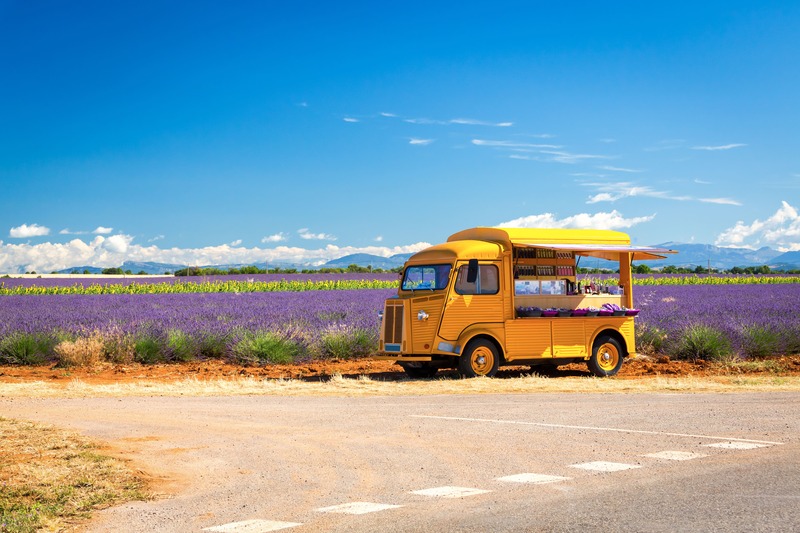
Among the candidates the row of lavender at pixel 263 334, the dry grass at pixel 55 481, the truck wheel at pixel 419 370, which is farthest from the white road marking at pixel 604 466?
the row of lavender at pixel 263 334

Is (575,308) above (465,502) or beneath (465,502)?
above

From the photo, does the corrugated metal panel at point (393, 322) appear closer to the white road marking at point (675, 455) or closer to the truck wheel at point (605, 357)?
the truck wheel at point (605, 357)

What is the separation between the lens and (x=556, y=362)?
18.3 meters

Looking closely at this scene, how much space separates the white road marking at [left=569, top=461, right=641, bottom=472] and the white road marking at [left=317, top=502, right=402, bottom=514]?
2274 millimetres

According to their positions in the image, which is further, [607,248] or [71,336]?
[71,336]

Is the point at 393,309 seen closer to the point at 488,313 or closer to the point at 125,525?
the point at 488,313

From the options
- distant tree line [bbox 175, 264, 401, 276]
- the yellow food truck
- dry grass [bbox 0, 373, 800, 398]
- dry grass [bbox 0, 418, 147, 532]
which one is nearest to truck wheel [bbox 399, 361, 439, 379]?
the yellow food truck

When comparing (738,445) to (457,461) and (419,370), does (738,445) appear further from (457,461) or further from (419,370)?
(419,370)

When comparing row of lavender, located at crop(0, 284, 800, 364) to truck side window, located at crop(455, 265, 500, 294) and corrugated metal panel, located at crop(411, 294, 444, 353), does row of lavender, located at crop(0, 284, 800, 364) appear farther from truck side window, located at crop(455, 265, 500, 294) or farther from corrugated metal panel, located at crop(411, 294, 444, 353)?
truck side window, located at crop(455, 265, 500, 294)

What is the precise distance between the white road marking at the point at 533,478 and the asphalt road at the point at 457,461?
0.09 feet

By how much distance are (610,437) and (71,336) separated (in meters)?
15.6

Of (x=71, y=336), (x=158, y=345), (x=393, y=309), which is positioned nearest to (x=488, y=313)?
(x=393, y=309)

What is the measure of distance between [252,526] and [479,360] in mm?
10818

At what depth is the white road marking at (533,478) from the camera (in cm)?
819
